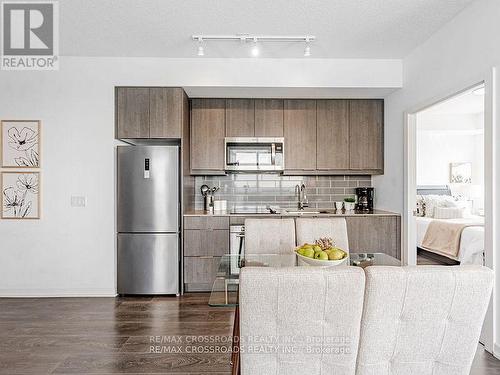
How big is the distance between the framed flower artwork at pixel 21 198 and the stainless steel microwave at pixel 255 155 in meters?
2.19

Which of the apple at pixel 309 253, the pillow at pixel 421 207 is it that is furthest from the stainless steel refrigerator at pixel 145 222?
the pillow at pixel 421 207

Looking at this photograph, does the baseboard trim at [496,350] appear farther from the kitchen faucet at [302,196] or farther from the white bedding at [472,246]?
the kitchen faucet at [302,196]

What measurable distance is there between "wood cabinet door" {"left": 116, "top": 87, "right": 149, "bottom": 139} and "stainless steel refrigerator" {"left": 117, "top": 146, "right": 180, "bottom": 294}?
0.62 feet

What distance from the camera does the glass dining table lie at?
5.75 ft

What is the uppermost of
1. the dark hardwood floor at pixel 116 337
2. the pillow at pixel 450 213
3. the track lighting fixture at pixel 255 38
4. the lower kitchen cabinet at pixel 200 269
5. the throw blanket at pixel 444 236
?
the track lighting fixture at pixel 255 38

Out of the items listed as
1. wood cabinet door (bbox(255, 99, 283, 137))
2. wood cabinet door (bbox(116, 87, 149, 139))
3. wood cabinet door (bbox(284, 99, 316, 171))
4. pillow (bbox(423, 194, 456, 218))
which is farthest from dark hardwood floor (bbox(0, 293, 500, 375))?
pillow (bbox(423, 194, 456, 218))

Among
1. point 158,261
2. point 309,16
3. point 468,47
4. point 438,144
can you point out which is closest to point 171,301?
point 158,261

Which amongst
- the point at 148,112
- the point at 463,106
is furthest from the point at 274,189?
the point at 463,106

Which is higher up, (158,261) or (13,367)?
(158,261)

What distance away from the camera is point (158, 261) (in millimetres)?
4031

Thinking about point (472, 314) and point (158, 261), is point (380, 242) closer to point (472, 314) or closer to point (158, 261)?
point (158, 261)

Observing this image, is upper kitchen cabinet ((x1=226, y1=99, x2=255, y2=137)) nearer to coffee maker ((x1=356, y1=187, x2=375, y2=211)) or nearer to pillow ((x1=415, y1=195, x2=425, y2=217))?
coffee maker ((x1=356, y1=187, x2=375, y2=211))

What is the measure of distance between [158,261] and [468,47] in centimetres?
354

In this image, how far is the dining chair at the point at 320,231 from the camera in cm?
286
